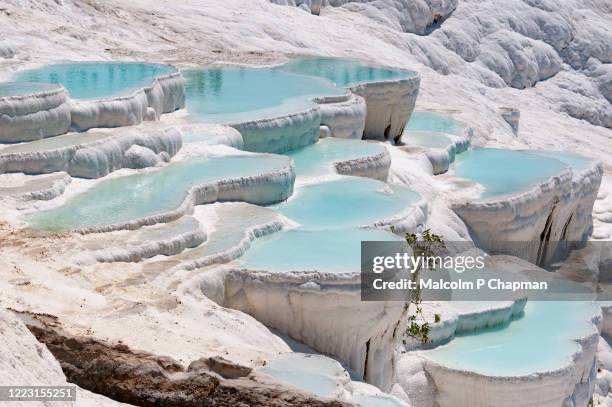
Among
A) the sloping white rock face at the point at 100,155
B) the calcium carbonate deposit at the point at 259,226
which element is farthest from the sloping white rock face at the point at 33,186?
the sloping white rock face at the point at 100,155

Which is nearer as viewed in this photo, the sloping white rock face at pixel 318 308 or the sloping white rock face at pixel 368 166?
the sloping white rock face at pixel 318 308

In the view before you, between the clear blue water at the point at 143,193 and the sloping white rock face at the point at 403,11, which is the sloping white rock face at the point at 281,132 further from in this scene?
the sloping white rock face at the point at 403,11

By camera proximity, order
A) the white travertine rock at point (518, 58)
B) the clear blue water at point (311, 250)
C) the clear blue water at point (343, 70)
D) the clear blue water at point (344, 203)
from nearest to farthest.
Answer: the clear blue water at point (311, 250), the clear blue water at point (344, 203), the clear blue water at point (343, 70), the white travertine rock at point (518, 58)

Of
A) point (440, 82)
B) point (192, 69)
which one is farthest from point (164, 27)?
point (440, 82)

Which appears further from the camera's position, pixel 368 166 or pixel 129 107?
pixel 368 166

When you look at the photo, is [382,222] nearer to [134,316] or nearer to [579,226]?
[134,316]

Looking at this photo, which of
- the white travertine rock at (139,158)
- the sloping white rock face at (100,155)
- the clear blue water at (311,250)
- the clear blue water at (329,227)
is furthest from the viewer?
the white travertine rock at (139,158)

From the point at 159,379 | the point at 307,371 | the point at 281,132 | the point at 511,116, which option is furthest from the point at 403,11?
the point at 159,379

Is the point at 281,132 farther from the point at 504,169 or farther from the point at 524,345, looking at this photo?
the point at 524,345
